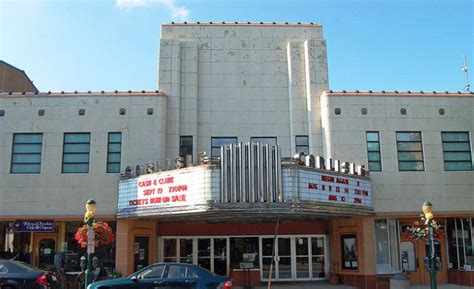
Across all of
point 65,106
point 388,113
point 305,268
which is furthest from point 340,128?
point 65,106

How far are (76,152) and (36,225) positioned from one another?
12.3 feet

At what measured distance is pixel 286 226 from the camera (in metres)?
25.5

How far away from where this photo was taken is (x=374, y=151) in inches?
931

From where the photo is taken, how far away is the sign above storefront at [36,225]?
22.5 m

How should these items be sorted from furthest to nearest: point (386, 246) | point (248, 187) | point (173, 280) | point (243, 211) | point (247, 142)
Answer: point (386, 246)
point (247, 142)
point (243, 211)
point (248, 187)
point (173, 280)

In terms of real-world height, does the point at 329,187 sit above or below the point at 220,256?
above

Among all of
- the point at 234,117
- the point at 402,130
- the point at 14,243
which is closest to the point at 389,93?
the point at 402,130

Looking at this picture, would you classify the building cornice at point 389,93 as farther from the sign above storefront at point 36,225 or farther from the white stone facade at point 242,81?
the sign above storefront at point 36,225

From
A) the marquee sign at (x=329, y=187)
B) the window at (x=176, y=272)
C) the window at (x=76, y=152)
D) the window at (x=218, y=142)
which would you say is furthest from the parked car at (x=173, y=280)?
the window at (x=218, y=142)

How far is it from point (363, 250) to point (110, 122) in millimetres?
13135

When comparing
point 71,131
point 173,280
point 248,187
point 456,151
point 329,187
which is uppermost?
point 71,131

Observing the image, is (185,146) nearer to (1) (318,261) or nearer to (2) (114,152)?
(2) (114,152)

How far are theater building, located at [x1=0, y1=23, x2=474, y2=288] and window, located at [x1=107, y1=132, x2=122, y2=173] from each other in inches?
2.8

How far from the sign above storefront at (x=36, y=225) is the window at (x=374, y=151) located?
1501 cm
